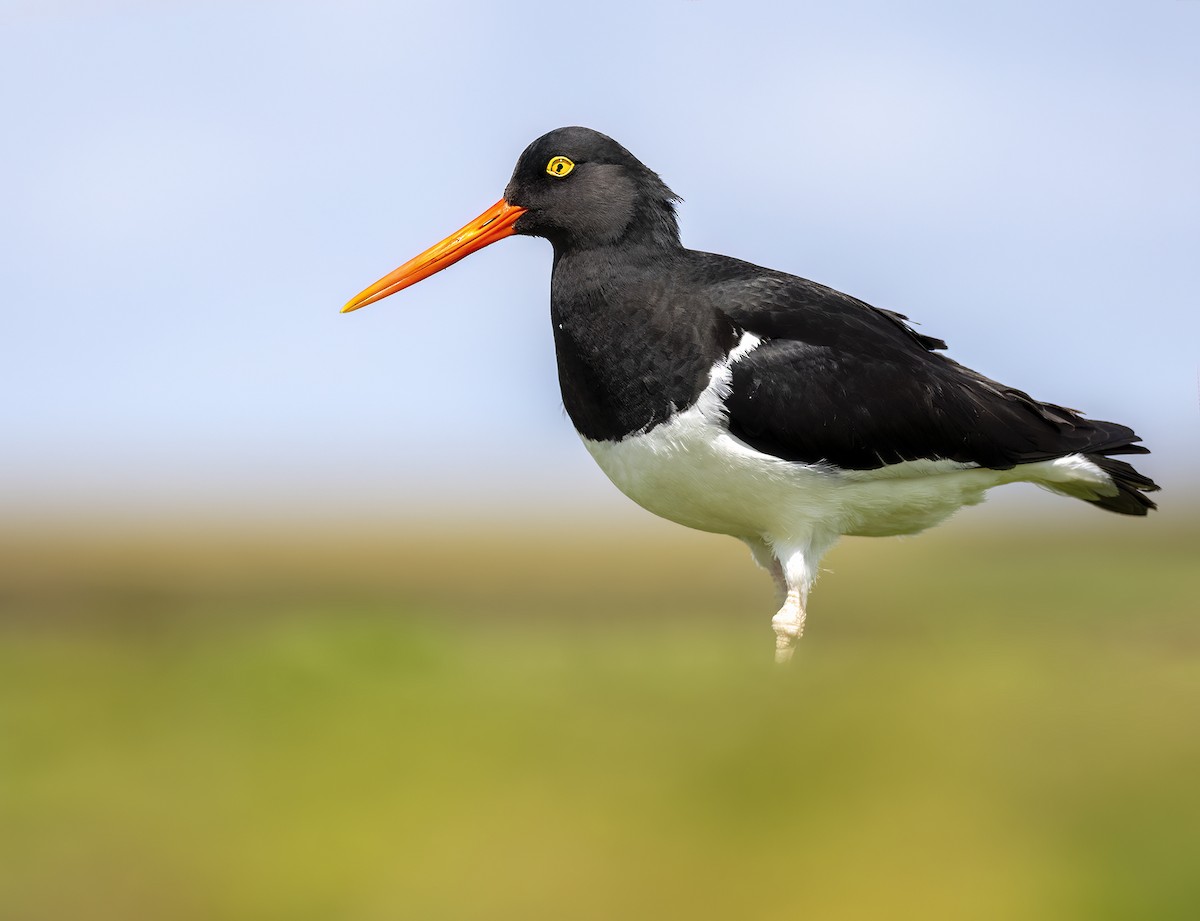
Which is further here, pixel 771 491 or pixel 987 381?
pixel 987 381

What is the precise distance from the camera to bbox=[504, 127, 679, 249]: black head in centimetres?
821

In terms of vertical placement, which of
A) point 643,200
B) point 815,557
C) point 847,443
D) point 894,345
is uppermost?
point 643,200

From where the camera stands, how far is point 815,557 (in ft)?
27.0

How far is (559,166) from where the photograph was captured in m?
8.34

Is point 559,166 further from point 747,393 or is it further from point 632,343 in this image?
point 747,393

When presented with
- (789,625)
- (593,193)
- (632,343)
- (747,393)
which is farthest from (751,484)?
(593,193)

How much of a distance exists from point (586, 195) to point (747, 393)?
1.52m

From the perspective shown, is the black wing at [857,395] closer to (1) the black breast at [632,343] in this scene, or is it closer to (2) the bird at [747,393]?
(2) the bird at [747,393]

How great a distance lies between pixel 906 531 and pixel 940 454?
629 millimetres

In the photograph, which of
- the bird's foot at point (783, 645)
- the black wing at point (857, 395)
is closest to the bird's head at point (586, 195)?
the black wing at point (857, 395)

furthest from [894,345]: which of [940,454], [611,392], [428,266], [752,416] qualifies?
[428,266]

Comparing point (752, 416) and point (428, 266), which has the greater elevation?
point (428, 266)

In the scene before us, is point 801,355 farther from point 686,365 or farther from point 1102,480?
point 1102,480

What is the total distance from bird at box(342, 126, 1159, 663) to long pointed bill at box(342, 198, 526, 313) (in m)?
0.02
